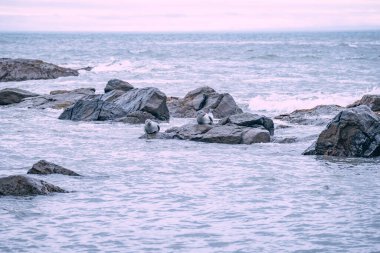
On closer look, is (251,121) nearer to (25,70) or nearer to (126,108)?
(126,108)

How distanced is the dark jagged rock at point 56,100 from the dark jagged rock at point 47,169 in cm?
1305

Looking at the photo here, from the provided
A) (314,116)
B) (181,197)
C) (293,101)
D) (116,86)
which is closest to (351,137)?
(181,197)

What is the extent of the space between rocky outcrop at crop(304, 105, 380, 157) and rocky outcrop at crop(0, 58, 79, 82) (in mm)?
28142

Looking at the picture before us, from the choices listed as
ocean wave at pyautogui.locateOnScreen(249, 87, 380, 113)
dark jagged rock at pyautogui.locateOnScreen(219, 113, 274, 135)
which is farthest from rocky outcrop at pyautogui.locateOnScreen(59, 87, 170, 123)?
ocean wave at pyautogui.locateOnScreen(249, 87, 380, 113)

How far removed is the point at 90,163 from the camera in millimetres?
15273

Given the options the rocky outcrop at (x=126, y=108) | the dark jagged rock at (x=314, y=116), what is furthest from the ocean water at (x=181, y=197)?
the dark jagged rock at (x=314, y=116)

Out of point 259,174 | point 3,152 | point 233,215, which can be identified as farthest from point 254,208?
point 3,152

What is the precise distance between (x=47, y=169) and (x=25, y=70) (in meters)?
29.6

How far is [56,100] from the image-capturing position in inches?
1088

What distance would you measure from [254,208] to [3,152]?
767cm

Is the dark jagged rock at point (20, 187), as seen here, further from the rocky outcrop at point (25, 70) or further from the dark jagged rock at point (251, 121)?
the rocky outcrop at point (25, 70)

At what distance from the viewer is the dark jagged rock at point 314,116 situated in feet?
72.7

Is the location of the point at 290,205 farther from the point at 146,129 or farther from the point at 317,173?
the point at 146,129

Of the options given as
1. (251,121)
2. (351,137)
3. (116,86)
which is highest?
(116,86)
